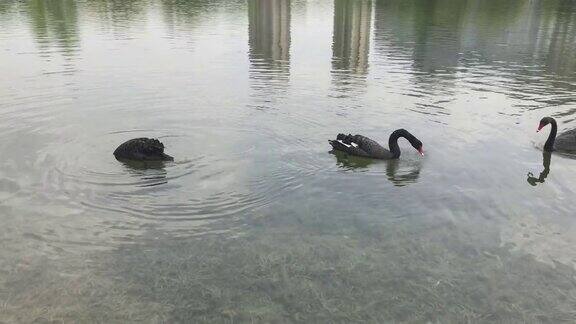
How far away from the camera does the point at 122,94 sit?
16391mm

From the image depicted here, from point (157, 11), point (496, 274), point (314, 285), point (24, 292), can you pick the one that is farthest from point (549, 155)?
point (157, 11)

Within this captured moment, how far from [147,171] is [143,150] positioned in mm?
429

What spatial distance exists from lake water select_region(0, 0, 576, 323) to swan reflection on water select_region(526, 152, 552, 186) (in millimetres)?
59

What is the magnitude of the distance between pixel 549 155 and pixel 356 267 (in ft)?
23.2

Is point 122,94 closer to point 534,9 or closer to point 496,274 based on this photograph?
point 496,274

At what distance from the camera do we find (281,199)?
894cm

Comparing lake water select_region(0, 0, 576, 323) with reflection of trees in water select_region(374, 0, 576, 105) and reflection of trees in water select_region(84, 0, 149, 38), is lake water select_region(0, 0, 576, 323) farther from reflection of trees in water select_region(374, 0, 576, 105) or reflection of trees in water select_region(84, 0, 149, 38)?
reflection of trees in water select_region(84, 0, 149, 38)

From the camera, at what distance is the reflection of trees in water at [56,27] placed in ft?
89.1

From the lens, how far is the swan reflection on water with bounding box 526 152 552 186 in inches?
399

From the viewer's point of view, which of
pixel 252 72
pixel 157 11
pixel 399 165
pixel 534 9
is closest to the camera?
pixel 399 165

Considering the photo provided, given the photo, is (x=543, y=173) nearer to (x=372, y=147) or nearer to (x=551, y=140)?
(x=551, y=140)

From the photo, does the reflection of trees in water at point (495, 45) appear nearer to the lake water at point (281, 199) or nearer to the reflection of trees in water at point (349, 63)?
the lake water at point (281, 199)

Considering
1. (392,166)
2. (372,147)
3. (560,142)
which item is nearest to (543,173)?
(560,142)

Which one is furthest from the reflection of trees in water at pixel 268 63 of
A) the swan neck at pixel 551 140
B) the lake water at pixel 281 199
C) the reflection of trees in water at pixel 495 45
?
the swan neck at pixel 551 140
